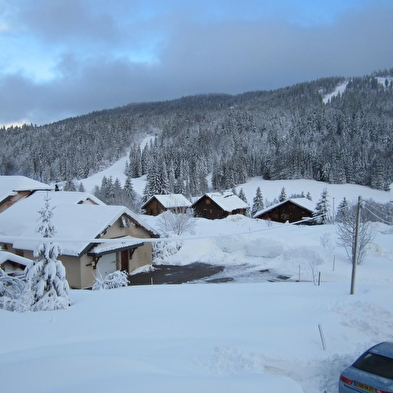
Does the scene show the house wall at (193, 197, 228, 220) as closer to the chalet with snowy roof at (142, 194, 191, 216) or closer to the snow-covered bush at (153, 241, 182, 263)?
the chalet with snowy roof at (142, 194, 191, 216)

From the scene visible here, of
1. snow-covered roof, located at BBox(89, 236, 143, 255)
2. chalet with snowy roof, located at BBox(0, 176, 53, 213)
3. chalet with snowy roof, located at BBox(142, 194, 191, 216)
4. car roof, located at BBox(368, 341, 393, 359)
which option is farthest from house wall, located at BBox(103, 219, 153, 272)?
chalet with snowy roof, located at BBox(142, 194, 191, 216)

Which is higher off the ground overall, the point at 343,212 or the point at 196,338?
the point at 196,338

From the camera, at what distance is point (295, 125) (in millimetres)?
151000

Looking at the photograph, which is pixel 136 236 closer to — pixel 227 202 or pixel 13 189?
pixel 13 189

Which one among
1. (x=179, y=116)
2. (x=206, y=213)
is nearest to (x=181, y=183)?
(x=206, y=213)

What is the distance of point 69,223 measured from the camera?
1933 cm

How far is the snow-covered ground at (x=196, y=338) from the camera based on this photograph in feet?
15.4

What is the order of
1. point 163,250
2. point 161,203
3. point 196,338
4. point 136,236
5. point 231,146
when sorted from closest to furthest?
point 196,338, point 136,236, point 163,250, point 161,203, point 231,146

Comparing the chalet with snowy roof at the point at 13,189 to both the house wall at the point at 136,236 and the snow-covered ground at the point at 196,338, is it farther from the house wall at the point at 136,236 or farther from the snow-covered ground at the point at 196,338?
the snow-covered ground at the point at 196,338

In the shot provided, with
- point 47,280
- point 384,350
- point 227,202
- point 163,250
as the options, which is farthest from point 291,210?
point 384,350

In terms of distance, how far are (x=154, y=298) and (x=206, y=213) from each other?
59.0m

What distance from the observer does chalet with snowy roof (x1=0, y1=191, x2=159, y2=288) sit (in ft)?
57.7

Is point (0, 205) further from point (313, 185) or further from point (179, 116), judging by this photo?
point (179, 116)

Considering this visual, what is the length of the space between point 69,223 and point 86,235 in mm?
2311
